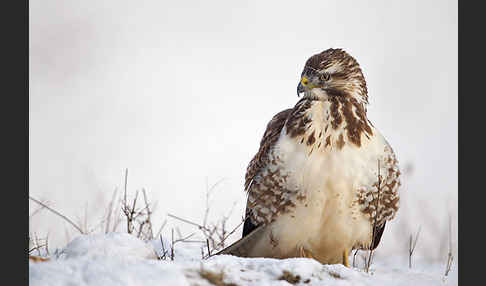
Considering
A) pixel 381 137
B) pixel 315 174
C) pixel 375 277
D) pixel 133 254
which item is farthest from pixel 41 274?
pixel 381 137

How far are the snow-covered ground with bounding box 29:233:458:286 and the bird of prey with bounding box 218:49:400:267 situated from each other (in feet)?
2.14

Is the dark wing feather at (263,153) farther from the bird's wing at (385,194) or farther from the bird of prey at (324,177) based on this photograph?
the bird's wing at (385,194)

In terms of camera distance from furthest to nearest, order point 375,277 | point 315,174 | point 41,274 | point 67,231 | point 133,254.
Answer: point 67,231 < point 315,174 < point 375,277 < point 133,254 < point 41,274

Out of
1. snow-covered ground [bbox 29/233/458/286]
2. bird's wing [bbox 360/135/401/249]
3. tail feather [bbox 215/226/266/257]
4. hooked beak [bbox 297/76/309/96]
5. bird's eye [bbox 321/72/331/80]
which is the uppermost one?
bird's eye [bbox 321/72/331/80]

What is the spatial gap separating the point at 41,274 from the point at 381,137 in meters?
2.32

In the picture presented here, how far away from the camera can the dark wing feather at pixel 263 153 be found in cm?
391

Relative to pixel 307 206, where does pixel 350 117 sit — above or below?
above

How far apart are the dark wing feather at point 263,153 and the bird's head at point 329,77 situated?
31cm

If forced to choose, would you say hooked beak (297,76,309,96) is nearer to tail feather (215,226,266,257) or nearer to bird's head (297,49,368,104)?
bird's head (297,49,368,104)

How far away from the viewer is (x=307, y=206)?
3660mm

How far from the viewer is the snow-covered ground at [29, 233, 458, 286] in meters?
2.31

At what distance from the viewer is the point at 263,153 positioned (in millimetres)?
3926

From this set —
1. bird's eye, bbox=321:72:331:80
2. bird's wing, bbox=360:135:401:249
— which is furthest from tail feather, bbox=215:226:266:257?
bird's eye, bbox=321:72:331:80

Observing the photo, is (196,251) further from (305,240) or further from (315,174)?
(315,174)
